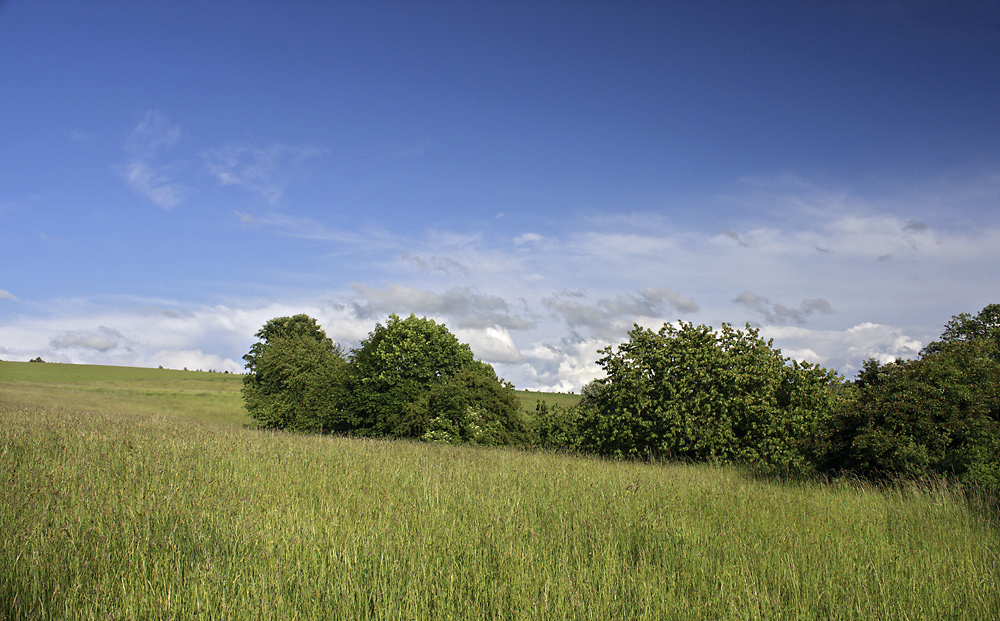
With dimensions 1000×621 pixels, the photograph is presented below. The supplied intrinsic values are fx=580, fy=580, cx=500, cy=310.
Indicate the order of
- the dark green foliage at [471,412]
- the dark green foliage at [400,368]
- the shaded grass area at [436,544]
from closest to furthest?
1. the shaded grass area at [436,544]
2. the dark green foliage at [471,412]
3. the dark green foliage at [400,368]

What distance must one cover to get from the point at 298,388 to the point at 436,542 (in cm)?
2884

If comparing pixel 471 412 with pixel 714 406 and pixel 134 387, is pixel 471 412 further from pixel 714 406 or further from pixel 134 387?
pixel 134 387

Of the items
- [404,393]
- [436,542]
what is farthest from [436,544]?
[404,393]

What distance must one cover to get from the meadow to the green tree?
20.4 meters

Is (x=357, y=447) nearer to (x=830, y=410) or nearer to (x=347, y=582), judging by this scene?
(x=347, y=582)

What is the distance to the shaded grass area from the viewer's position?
426 cm

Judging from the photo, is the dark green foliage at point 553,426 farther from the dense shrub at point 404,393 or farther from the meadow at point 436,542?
the meadow at point 436,542

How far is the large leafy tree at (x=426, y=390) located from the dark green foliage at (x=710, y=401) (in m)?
6.17

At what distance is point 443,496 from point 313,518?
177 centimetres

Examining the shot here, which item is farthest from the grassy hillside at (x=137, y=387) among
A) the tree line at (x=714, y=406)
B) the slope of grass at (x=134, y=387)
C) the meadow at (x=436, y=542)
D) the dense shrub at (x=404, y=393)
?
the meadow at (x=436, y=542)

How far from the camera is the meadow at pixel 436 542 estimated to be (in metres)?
4.26

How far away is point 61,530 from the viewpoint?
17.6ft

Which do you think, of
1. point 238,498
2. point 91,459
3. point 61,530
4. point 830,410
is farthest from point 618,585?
point 830,410

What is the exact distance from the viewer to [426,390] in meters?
24.4
